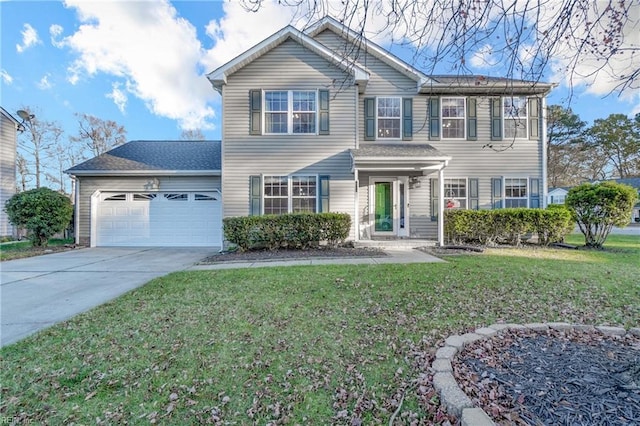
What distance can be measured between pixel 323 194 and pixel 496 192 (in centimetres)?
668

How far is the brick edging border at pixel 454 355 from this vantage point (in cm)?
185

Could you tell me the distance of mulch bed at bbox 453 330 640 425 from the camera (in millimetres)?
1889

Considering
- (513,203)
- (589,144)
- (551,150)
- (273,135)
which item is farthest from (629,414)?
(589,144)

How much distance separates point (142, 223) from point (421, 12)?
11.9 metres

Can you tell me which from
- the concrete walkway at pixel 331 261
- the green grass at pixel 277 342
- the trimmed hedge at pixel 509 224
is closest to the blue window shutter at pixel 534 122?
the trimmed hedge at pixel 509 224

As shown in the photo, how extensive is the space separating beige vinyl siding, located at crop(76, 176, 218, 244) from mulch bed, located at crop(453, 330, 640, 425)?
10.8 m

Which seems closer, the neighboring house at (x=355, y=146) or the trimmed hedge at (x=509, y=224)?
the trimmed hedge at (x=509, y=224)

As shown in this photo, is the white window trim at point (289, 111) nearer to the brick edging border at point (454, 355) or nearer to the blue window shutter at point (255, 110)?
the blue window shutter at point (255, 110)

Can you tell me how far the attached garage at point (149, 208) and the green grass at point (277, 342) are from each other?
233 inches

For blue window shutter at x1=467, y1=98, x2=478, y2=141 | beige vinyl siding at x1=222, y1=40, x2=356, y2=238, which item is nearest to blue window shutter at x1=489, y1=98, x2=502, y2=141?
blue window shutter at x1=467, y1=98, x2=478, y2=141

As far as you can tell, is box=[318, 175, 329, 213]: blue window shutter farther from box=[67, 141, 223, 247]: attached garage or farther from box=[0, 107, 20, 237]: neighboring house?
box=[0, 107, 20, 237]: neighboring house

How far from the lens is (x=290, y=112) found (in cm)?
1025

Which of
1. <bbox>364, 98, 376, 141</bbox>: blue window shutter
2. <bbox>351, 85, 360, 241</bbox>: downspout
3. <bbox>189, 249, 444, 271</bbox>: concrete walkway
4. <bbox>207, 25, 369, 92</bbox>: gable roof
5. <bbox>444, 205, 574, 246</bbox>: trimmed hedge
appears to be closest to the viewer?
<bbox>189, 249, 444, 271</bbox>: concrete walkway

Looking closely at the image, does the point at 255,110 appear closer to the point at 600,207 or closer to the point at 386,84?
the point at 386,84
